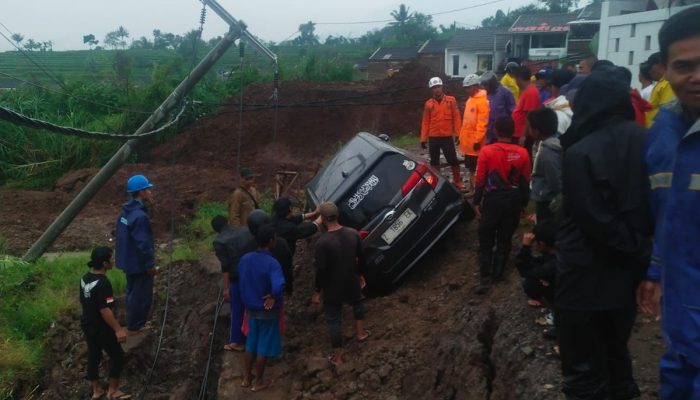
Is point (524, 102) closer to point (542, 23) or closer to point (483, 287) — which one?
point (483, 287)

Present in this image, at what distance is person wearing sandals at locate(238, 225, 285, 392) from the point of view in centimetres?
607

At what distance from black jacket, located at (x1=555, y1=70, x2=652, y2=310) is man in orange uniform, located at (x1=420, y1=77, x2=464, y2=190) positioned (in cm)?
583

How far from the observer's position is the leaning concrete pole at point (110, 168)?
1062cm

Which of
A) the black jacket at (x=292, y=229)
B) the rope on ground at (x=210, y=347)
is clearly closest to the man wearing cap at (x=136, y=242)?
the rope on ground at (x=210, y=347)

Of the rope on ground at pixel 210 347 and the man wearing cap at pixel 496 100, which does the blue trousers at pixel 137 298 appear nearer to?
the rope on ground at pixel 210 347

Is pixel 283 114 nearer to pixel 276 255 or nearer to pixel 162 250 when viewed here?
pixel 162 250

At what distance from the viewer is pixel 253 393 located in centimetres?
643

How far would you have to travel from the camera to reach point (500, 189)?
6.15 metres

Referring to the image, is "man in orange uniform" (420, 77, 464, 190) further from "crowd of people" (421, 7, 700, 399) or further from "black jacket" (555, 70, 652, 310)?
"black jacket" (555, 70, 652, 310)

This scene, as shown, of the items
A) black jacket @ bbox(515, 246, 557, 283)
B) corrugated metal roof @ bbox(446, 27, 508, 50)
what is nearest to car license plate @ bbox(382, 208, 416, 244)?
black jacket @ bbox(515, 246, 557, 283)

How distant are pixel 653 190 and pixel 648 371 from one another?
228 centimetres

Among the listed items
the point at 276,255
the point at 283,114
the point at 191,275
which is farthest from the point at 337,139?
the point at 276,255

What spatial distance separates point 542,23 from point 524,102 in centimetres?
4364

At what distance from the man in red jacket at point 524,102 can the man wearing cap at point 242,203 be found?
130 inches
